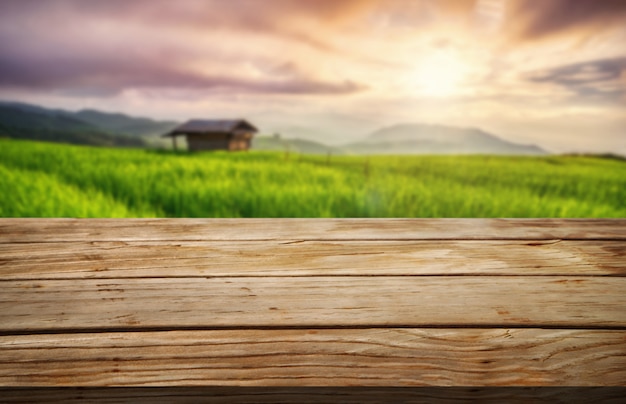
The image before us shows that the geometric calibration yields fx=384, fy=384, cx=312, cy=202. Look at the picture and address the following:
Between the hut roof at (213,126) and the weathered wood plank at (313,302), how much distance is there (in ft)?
146

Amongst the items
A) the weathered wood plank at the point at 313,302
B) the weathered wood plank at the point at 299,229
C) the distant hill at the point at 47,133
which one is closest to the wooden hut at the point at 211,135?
the weathered wood plank at the point at 299,229

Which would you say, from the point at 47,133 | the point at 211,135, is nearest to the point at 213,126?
the point at 211,135

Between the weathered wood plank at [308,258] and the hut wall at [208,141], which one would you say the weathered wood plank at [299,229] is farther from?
the hut wall at [208,141]

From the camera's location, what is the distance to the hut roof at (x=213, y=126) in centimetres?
4500

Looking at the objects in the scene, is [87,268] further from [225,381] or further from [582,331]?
[582,331]

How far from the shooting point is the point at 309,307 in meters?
0.94

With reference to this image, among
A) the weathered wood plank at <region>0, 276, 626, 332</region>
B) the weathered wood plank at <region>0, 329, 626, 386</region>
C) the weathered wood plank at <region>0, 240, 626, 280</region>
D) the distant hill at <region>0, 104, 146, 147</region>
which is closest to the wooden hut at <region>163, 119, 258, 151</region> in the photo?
the weathered wood plank at <region>0, 240, 626, 280</region>

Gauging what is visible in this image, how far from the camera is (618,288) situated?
3.55ft

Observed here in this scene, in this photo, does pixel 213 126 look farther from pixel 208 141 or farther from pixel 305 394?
pixel 305 394

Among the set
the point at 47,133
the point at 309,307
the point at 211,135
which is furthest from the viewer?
the point at 47,133

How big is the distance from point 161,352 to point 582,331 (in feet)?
2.98

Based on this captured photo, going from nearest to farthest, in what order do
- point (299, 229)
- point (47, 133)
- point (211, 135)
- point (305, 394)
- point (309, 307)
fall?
point (305, 394) < point (309, 307) < point (299, 229) < point (211, 135) < point (47, 133)

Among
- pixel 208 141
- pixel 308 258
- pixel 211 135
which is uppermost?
pixel 211 135

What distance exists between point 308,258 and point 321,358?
53cm
